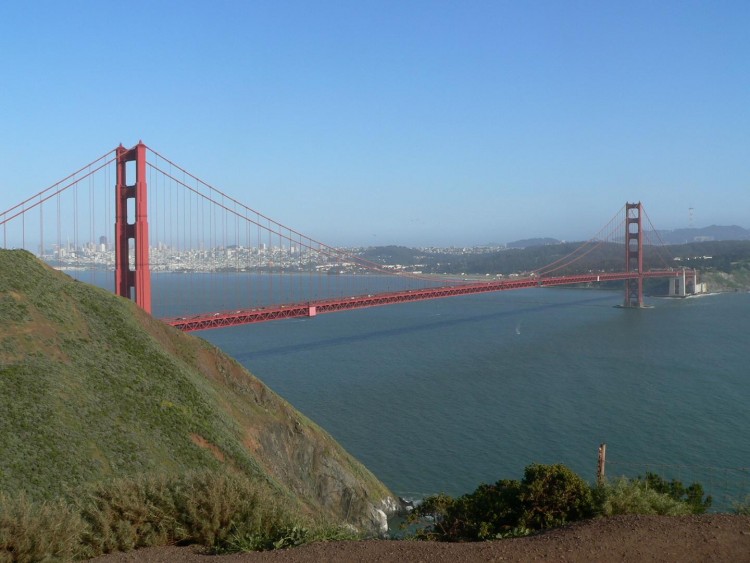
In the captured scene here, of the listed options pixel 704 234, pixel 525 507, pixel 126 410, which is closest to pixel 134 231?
pixel 126 410

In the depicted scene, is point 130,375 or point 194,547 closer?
point 194,547

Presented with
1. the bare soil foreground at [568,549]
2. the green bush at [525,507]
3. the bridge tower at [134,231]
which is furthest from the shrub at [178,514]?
the bridge tower at [134,231]

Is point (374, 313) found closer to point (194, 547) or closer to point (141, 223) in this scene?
point (141, 223)

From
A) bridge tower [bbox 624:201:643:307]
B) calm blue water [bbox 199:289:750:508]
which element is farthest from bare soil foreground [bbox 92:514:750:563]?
bridge tower [bbox 624:201:643:307]

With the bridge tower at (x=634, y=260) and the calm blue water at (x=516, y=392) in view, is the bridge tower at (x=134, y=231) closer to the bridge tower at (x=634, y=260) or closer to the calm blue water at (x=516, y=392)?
the calm blue water at (x=516, y=392)

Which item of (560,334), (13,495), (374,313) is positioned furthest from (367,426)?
(374,313)

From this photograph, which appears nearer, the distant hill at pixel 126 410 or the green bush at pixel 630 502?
the green bush at pixel 630 502

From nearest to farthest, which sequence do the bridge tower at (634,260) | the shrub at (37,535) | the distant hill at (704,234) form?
the shrub at (37,535)
the bridge tower at (634,260)
the distant hill at (704,234)

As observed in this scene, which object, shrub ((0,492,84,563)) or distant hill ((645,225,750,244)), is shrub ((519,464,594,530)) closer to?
shrub ((0,492,84,563))
